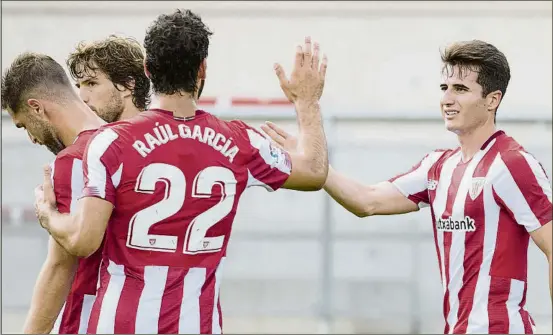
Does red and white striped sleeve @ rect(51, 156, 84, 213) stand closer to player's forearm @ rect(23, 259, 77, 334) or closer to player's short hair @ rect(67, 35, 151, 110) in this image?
player's forearm @ rect(23, 259, 77, 334)

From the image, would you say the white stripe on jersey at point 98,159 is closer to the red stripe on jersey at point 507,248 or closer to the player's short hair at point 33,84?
the player's short hair at point 33,84

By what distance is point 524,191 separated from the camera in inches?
156

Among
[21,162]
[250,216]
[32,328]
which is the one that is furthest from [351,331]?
[32,328]

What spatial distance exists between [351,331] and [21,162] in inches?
116

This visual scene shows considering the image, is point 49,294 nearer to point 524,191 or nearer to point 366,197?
point 366,197

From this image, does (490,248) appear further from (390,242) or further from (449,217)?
(390,242)

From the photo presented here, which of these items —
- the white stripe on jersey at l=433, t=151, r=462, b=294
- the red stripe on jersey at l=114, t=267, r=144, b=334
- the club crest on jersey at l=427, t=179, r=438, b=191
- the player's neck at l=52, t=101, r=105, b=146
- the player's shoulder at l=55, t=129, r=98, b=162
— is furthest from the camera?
the club crest on jersey at l=427, t=179, r=438, b=191

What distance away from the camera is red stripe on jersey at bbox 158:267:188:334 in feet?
11.0

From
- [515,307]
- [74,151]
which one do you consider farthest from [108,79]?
[515,307]

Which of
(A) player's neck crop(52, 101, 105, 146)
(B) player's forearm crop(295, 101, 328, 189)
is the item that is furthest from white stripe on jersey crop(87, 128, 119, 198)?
(B) player's forearm crop(295, 101, 328, 189)

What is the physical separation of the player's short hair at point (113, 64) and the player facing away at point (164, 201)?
104cm

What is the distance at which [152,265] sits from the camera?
10.9ft

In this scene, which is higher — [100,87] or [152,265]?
[100,87]

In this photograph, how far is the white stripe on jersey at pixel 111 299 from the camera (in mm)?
3348
